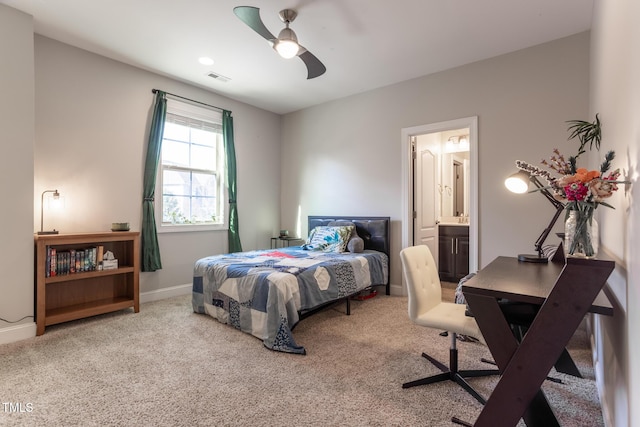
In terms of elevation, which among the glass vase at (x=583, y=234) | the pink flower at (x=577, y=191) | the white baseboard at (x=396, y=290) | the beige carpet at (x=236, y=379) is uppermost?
the pink flower at (x=577, y=191)

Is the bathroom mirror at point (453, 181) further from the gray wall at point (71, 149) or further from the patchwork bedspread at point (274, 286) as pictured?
the gray wall at point (71, 149)

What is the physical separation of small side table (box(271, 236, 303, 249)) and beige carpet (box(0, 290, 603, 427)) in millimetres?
2297

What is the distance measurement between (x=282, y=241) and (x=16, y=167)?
351cm

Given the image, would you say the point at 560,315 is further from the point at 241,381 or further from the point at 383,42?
the point at 383,42

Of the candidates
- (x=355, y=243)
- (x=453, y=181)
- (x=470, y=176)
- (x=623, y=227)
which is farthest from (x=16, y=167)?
(x=453, y=181)

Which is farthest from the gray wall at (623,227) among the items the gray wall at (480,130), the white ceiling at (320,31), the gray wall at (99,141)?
the gray wall at (99,141)

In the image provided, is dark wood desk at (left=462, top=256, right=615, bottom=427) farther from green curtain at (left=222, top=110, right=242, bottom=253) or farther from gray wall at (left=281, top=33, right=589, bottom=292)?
green curtain at (left=222, top=110, right=242, bottom=253)

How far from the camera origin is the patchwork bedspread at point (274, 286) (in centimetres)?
257

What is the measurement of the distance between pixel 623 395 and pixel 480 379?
3.16ft

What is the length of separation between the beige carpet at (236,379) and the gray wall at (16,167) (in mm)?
391

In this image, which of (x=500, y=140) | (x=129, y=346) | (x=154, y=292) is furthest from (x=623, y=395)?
(x=154, y=292)

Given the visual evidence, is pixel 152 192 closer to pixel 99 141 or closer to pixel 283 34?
pixel 99 141

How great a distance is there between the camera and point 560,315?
3.84 ft

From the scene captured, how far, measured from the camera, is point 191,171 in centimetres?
441
